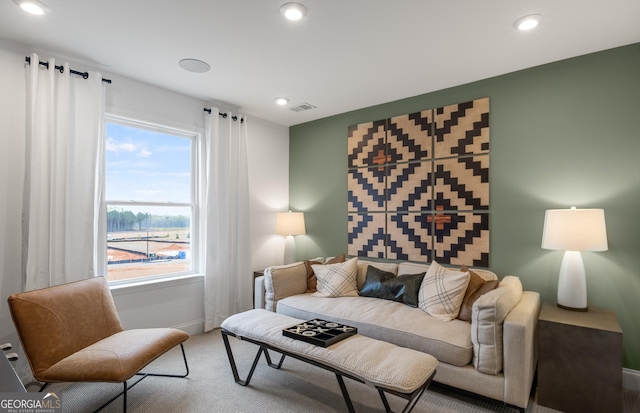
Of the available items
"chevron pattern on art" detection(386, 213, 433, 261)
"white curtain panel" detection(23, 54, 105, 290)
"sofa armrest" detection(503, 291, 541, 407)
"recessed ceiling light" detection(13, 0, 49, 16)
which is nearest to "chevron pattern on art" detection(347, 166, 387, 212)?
"chevron pattern on art" detection(386, 213, 433, 261)

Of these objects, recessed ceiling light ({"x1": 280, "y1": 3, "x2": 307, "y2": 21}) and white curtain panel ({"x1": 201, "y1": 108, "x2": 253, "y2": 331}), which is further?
white curtain panel ({"x1": 201, "y1": 108, "x2": 253, "y2": 331})

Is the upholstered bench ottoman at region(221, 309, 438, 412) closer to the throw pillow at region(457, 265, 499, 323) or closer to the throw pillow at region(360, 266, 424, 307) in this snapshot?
the throw pillow at region(457, 265, 499, 323)

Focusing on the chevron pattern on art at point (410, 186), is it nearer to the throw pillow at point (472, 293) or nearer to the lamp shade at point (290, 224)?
the throw pillow at point (472, 293)

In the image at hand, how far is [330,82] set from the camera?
332 centimetres

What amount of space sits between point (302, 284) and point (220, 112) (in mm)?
2227

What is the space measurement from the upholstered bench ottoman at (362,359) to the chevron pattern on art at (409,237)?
1597 mm

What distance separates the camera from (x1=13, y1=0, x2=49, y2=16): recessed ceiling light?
211 cm

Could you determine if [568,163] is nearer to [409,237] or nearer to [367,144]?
[409,237]

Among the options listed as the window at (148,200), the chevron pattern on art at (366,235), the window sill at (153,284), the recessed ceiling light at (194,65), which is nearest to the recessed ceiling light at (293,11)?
the recessed ceiling light at (194,65)

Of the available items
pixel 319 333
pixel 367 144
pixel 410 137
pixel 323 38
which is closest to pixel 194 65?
pixel 323 38

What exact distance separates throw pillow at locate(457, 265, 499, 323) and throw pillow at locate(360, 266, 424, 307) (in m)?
0.45

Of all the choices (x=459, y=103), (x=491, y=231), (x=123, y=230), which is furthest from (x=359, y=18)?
(x=123, y=230)

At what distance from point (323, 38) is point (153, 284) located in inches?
112

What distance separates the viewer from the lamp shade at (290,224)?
435 cm
